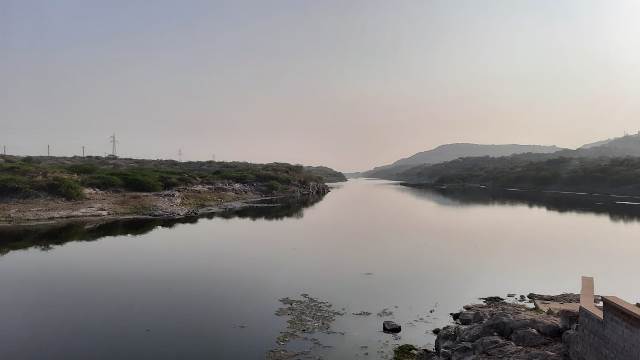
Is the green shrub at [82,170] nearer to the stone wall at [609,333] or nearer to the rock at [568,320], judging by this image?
the rock at [568,320]

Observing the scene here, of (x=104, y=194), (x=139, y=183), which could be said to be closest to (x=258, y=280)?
(x=104, y=194)

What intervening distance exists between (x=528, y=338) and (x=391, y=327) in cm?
707

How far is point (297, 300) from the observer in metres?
Result: 26.1

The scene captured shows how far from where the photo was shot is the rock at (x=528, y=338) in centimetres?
1588

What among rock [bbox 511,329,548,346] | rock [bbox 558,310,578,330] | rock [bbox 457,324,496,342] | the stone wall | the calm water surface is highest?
the stone wall

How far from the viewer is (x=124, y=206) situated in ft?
234

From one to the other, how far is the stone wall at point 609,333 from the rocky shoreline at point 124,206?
65.1 meters

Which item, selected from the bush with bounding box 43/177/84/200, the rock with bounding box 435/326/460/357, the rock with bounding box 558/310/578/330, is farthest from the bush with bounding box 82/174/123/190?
the rock with bounding box 558/310/578/330

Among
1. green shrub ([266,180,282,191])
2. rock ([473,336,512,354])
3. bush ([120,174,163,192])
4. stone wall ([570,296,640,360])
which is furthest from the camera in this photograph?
green shrub ([266,180,282,191])

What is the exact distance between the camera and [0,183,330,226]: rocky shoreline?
60134 millimetres

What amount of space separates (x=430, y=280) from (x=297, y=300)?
36.6 ft

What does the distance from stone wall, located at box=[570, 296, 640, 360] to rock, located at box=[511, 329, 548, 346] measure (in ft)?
6.08

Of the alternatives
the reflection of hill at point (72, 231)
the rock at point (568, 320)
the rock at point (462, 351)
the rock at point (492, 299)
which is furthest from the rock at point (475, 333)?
the reflection of hill at point (72, 231)

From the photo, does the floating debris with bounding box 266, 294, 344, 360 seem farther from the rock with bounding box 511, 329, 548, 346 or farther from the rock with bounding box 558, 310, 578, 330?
the rock with bounding box 558, 310, 578, 330
